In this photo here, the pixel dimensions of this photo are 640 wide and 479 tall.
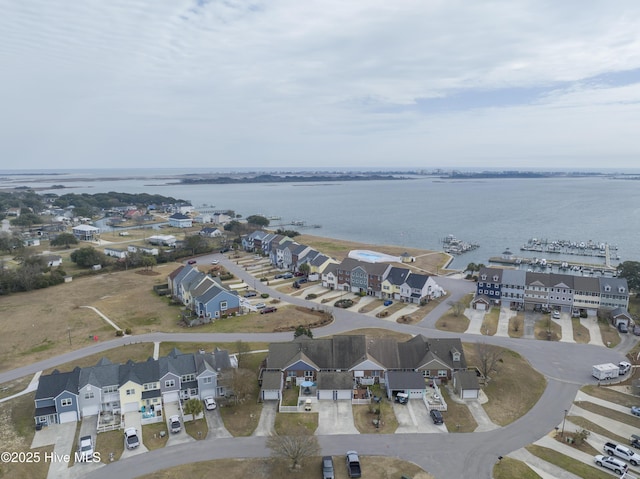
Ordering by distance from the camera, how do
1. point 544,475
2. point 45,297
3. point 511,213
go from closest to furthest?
point 544,475 < point 45,297 < point 511,213

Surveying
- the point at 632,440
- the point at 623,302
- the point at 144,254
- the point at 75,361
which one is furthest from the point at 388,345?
the point at 144,254

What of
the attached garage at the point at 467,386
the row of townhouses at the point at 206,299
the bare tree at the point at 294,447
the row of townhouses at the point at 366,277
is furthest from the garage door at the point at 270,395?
the row of townhouses at the point at 366,277

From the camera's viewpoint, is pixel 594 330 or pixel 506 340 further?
pixel 594 330

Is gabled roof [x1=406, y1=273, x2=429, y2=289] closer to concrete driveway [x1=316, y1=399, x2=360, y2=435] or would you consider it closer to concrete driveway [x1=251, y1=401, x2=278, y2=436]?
concrete driveway [x1=316, y1=399, x2=360, y2=435]

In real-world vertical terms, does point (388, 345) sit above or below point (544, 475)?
above

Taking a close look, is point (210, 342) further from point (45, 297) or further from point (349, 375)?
point (45, 297)

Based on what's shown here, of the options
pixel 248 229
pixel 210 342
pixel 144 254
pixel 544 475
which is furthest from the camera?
pixel 248 229
